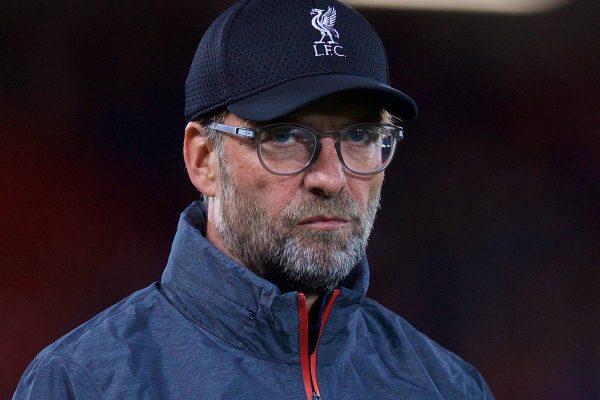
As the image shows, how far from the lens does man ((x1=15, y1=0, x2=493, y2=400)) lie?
4.94ft

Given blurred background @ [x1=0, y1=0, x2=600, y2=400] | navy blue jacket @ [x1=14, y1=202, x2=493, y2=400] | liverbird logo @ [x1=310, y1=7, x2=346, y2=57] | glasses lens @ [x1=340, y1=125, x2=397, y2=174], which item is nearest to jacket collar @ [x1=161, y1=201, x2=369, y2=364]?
navy blue jacket @ [x1=14, y1=202, x2=493, y2=400]

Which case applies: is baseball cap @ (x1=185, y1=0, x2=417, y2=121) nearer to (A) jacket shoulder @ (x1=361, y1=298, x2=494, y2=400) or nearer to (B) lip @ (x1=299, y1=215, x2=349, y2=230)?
(B) lip @ (x1=299, y1=215, x2=349, y2=230)

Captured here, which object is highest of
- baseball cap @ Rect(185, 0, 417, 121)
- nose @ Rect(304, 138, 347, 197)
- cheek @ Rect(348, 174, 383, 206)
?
baseball cap @ Rect(185, 0, 417, 121)

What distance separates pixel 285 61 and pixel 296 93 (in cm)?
7

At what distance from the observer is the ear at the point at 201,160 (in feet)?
5.50

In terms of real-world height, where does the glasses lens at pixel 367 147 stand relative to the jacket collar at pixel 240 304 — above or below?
above

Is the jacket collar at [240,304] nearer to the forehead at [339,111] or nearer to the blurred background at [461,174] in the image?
the forehead at [339,111]

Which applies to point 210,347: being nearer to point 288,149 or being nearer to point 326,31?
point 288,149

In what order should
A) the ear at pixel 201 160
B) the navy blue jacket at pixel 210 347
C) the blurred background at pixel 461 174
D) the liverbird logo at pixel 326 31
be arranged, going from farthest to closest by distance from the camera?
the blurred background at pixel 461 174 < the ear at pixel 201 160 < the liverbird logo at pixel 326 31 < the navy blue jacket at pixel 210 347

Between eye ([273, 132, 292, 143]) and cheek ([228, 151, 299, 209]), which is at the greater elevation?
eye ([273, 132, 292, 143])

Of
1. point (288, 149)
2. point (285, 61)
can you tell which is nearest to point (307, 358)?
point (288, 149)

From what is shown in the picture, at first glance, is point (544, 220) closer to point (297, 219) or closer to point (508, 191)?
point (508, 191)

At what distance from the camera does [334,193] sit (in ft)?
5.12

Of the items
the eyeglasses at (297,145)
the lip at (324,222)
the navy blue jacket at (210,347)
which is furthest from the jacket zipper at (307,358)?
the eyeglasses at (297,145)
